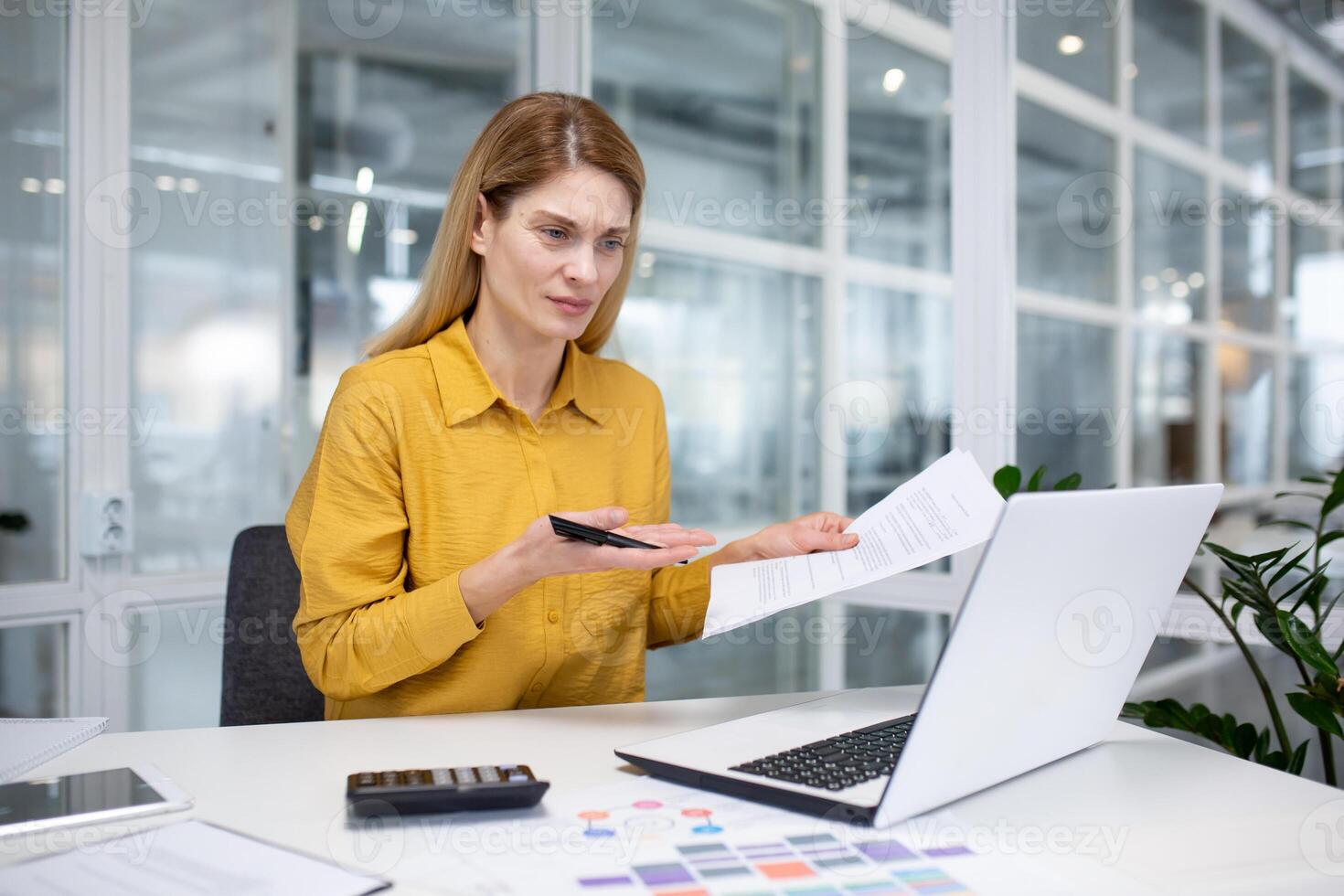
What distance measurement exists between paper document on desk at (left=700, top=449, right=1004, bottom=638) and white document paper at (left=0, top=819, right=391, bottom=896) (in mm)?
505

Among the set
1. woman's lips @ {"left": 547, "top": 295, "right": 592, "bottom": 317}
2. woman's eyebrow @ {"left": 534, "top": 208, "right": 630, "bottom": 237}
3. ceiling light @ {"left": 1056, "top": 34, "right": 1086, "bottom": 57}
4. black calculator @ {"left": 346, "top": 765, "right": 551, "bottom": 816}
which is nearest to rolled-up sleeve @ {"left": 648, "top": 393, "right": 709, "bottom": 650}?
woman's lips @ {"left": 547, "top": 295, "right": 592, "bottom": 317}

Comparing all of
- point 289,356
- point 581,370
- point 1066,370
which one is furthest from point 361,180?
point 1066,370

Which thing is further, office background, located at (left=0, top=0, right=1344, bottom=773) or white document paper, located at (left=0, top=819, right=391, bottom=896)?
office background, located at (left=0, top=0, right=1344, bottom=773)

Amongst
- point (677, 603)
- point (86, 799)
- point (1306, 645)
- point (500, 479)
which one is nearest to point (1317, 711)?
point (1306, 645)

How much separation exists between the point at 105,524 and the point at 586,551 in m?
1.47

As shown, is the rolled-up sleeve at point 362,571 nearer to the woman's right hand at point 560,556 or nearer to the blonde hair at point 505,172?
the woman's right hand at point 560,556

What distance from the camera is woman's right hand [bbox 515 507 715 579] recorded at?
3.96 ft

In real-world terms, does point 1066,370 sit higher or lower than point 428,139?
lower

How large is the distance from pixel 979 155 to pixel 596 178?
1052 mm

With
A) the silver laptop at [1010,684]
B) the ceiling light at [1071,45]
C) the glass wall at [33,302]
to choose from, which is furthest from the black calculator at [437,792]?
the ceiling light at [1071,45]

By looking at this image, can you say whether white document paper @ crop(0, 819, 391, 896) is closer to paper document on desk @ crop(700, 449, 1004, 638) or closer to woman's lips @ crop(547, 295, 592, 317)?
paper document on desk @ crop(700, 449, 1004, 638)

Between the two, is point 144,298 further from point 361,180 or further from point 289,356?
point 361,180

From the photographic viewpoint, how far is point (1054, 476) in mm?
2697

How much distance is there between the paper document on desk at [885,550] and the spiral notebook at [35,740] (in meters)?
→ 0.68
